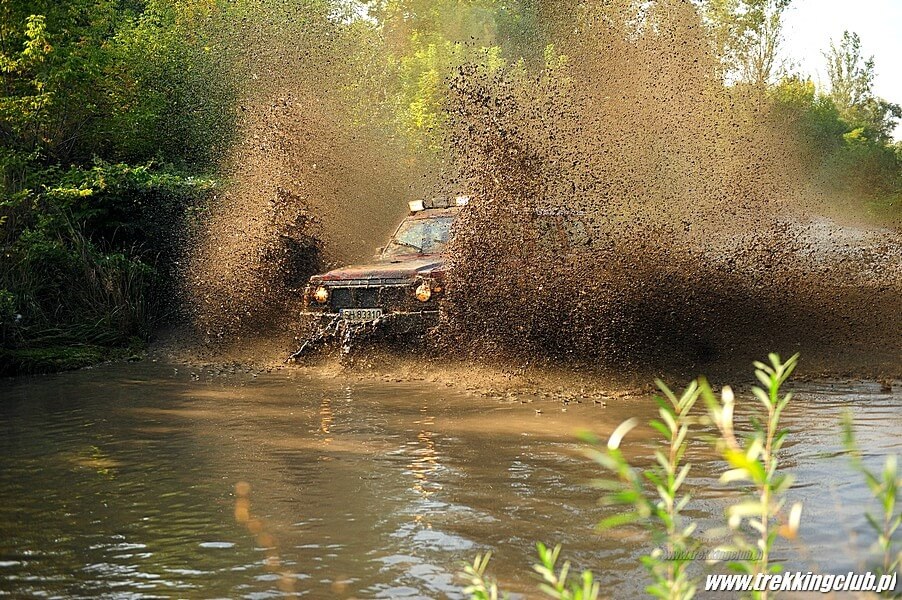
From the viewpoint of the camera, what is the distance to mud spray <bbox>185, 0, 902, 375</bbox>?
10516 millimetres

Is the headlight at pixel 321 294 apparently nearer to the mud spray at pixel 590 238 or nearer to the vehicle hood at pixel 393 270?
the vehicle hood at pixel 393 270

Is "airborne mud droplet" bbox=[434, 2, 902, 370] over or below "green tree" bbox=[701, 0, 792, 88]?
below

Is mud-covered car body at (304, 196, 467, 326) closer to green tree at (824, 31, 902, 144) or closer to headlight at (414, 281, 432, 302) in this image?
headlight at (414, 281, 432, 302)

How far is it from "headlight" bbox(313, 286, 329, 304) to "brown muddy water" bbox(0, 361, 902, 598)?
1975 millimetres

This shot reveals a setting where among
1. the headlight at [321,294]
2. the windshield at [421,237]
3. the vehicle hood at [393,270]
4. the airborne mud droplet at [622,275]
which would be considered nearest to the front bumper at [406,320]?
the airborne mud droplet at [622,275]

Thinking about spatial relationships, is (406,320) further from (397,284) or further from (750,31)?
(750,31)

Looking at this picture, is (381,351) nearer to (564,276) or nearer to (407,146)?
(564,276)

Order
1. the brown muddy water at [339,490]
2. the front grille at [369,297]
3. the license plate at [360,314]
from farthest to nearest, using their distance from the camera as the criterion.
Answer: the license plate at [360,314]
the front grille at [369,297]
the brown muddy water at [339,490]

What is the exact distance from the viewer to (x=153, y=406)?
9609 mm

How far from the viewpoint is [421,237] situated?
41.4 feet

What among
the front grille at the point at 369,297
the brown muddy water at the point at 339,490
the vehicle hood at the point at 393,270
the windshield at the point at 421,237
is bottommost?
the brown muddy water at the point at 339,490

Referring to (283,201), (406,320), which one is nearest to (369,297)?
(406,320)

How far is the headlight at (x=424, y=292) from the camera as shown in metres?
10.9

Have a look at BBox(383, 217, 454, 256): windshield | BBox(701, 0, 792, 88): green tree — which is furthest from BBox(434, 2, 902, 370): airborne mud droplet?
BBox(701, 0, 792, 88): green tree
